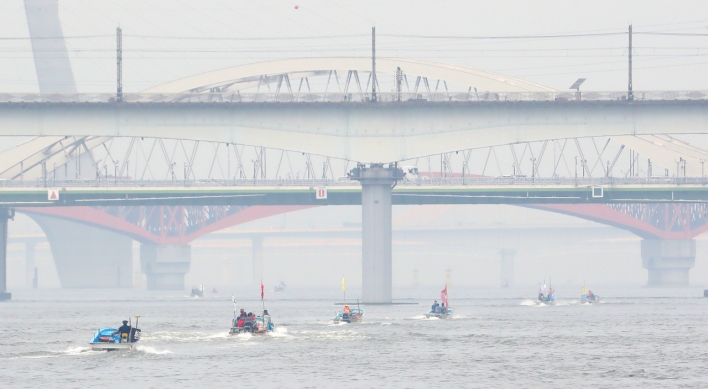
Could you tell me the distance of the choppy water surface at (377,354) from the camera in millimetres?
61125

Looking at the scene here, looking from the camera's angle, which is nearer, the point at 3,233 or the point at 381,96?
the point at 381,96

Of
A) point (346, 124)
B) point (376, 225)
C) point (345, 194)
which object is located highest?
point (346, 124)

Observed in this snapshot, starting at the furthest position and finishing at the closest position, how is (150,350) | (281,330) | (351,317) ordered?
(351,317), (281,330), (150,350)

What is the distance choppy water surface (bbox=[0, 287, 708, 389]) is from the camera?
61125 mm

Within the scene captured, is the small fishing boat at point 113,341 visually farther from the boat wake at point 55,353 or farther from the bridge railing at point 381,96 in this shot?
the bridge railing at point 381,96

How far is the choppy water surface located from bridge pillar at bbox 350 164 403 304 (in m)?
4.05

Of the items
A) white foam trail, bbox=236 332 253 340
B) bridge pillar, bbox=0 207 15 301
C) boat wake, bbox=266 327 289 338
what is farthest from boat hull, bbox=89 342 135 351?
bridge pillar, bbox=0 207 15 301

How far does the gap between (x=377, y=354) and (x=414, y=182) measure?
207 ft

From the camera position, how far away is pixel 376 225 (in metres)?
111

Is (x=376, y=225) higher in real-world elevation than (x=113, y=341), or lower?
higher

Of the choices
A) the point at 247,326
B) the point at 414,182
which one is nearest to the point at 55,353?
the point at 247,326

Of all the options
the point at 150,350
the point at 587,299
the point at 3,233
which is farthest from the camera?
the point at 3,233

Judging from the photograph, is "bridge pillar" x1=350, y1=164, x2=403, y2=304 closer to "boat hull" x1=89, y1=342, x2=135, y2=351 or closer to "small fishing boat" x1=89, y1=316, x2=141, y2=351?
"small fishing boat" x1=89, y1=316, x2=141, y2=351

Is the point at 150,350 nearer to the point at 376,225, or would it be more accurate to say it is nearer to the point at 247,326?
the point at 247,326
